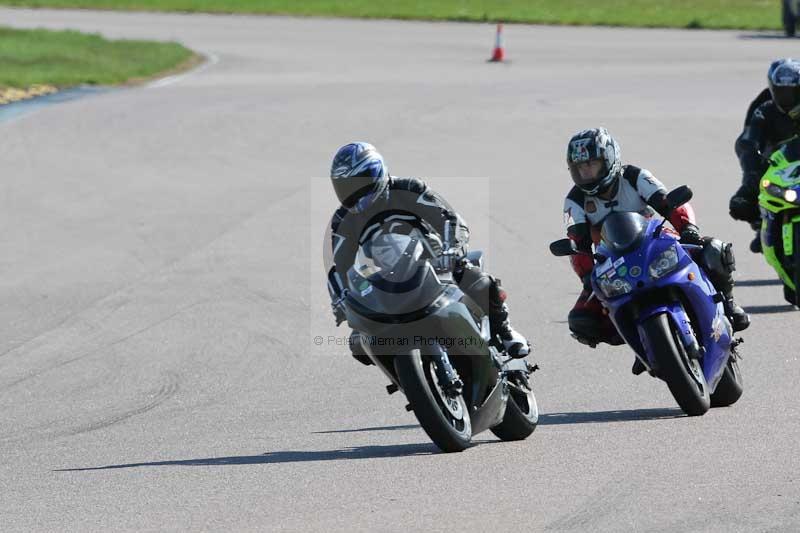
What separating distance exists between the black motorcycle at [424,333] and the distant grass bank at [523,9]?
32.5m

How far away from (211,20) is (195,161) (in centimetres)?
2363

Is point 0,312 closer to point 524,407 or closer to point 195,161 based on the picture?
point 524,407

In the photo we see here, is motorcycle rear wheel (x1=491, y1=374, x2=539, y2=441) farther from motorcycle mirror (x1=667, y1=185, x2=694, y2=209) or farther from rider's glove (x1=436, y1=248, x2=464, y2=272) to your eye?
motorcycle mirror (x1=667, y1=185, x2=694, y2=209)

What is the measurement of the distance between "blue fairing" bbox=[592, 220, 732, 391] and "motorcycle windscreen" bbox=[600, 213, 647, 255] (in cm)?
2

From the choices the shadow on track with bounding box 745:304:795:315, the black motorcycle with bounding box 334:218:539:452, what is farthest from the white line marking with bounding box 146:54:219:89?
Answer: the black motorcycle with bounding box 334:218:539:452

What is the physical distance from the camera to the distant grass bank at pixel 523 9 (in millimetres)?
41094

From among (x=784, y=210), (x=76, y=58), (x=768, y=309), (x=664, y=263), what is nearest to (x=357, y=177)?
(x=664, y=263)

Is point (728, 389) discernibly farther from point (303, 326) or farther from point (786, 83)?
point (303, 326)

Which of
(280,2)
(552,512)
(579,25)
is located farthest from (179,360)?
(280,2)

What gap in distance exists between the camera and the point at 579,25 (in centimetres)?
4075

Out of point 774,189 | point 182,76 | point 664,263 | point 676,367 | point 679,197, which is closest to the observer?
point 676,367

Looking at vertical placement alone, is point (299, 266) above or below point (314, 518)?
below

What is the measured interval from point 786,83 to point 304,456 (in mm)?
5606

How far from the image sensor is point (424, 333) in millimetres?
7555
